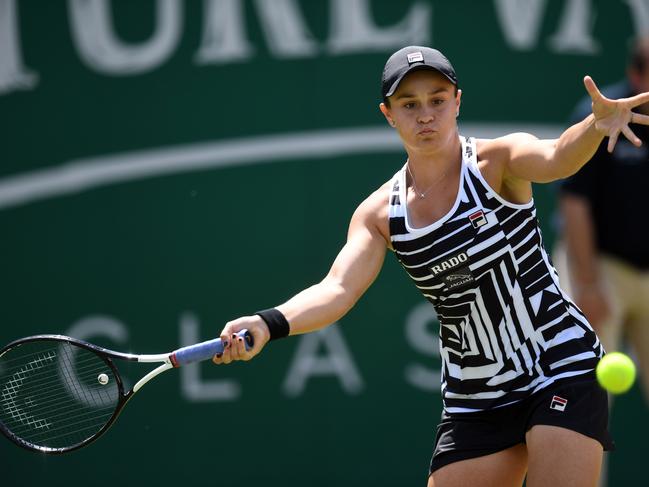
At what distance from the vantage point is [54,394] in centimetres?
439

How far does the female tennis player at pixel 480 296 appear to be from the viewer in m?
3.88

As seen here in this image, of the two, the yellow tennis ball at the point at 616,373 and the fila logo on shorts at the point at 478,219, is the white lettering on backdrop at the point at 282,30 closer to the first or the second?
the fila logo on shorts at the point at 478,219

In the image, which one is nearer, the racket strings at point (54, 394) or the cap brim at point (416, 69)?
the cap brim at point (416, 69)

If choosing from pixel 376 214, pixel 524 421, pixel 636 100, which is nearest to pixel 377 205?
pixel 376 214

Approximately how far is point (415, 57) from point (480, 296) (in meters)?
0.81

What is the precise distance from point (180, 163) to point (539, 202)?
197 centimetres

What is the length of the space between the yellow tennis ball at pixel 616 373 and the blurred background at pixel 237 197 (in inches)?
112

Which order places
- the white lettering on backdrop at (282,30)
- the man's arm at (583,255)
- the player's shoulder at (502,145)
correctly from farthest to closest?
1. the white lettering on backdrop at (282,30)
2. the man's arm at (583,255)
3. the player's shoulder at (502,145)

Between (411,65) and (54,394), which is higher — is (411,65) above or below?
above

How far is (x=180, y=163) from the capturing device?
661 cm

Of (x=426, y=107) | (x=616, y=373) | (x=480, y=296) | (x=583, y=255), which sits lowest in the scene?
(x=616, y=373)

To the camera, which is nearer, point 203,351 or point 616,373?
point 616,373

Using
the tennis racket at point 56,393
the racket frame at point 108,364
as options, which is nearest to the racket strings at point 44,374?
the tennis racket at point 56,393

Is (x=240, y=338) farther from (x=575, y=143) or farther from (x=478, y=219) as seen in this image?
(x=575, y=143)
